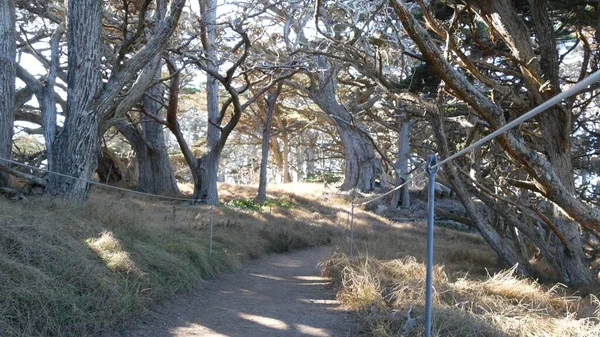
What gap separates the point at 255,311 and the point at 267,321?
1.72 ft

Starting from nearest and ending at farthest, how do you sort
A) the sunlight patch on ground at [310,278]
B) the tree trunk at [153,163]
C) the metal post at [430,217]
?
the metal post at [430,217], the sunlight patch on ground at [310,278], the tree trunk at [153,163]

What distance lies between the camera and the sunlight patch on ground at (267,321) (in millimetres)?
6023

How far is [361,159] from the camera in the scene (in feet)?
79.2

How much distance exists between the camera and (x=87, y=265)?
5484 millimetres

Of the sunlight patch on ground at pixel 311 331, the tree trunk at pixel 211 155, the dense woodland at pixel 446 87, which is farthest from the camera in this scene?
the tree trunk at pixel 211 155

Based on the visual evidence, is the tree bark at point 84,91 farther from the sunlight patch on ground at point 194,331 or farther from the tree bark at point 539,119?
the tree bark at point 539,119

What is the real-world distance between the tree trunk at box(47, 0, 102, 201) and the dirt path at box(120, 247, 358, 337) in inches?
106

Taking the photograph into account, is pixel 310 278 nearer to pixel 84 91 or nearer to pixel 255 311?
pixel 255 311

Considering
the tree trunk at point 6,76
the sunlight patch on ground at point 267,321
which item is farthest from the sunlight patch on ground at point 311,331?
the tree trunk at point 6,76

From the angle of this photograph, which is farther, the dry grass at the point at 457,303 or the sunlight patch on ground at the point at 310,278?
the sunlight patch on ground at the point at 310,278

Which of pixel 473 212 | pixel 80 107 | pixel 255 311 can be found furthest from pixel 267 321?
pixel 473 212

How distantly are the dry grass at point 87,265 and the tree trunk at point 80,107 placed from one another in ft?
1.77

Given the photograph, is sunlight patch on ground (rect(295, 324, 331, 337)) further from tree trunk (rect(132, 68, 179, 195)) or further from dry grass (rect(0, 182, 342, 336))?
tree trunk (rect(132, 68, 179, 195))

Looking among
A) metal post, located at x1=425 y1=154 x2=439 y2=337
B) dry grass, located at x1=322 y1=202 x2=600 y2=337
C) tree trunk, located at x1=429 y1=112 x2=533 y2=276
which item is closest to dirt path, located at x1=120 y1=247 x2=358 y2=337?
dry grass, located at x1=322 y1=202 x2=600 y2=337
